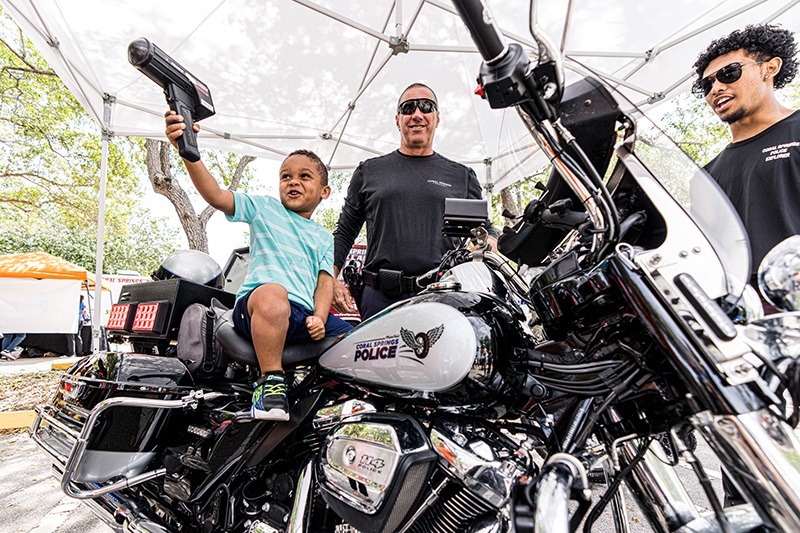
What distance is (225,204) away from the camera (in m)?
1.79

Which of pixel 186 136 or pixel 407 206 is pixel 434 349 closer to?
pixel 186 136

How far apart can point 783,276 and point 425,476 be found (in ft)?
2.99

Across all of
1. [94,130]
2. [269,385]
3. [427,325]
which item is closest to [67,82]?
[269,385]

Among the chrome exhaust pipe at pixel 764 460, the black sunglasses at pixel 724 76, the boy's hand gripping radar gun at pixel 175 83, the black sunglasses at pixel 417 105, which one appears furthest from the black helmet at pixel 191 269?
the black sunglasses at pixel 724 76

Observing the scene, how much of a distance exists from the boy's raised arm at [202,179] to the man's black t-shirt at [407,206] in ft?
2.65

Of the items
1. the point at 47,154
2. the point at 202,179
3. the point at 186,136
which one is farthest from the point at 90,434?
the point at 47,154

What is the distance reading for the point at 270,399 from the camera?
4.68 feet

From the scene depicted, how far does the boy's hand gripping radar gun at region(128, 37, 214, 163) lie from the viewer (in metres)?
1.34

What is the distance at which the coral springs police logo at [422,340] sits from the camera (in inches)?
45.3

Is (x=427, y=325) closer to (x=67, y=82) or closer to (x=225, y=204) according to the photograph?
(x=225, y=204)

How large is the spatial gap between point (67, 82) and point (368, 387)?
6.06 metres

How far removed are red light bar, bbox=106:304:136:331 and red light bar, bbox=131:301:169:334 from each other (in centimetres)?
4

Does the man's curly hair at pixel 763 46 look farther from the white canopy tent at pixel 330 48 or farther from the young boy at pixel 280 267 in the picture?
the young boy at pixel 280 267

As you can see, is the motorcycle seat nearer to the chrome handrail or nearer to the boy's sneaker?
the boy's sneaker
